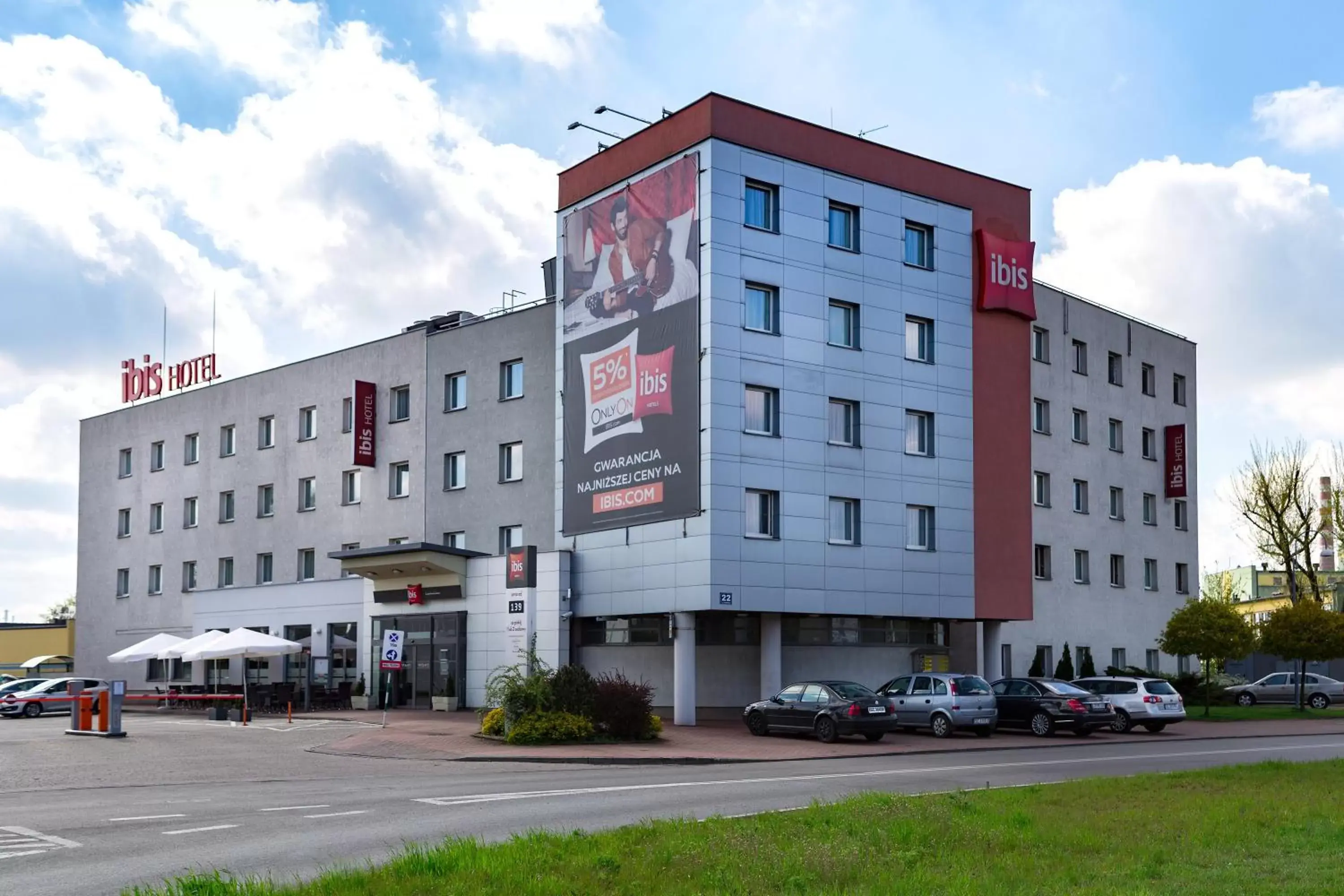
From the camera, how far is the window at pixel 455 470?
50.2 meters

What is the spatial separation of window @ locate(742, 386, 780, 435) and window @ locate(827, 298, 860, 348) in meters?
2.91

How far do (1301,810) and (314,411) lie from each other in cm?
4728

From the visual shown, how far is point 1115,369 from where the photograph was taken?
188 feet

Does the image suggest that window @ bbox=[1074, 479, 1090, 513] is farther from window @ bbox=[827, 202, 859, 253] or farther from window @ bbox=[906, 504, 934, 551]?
window @ bbox=[827, 202, 859, 253]

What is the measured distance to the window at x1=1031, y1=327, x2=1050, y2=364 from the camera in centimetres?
5281

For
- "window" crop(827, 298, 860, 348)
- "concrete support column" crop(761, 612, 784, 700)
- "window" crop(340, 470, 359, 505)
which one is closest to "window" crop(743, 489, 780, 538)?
"concrete support column" crop(761, 612, 784, 700)

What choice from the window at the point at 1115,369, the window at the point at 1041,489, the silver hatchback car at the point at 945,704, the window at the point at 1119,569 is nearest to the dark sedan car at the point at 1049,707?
the silver hatchback car at the point at 945,704

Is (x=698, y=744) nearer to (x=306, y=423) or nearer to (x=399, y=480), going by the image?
(x=399, y=480)

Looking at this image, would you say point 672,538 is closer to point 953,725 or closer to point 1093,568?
point 953,725

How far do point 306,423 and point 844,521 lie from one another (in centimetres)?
2613

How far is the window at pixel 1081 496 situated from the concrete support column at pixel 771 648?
786 inches

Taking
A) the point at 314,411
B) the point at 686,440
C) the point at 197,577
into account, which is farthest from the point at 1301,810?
the point at 197,577

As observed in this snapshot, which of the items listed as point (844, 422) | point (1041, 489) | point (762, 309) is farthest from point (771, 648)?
point (1041, 489)

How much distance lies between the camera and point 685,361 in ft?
126
